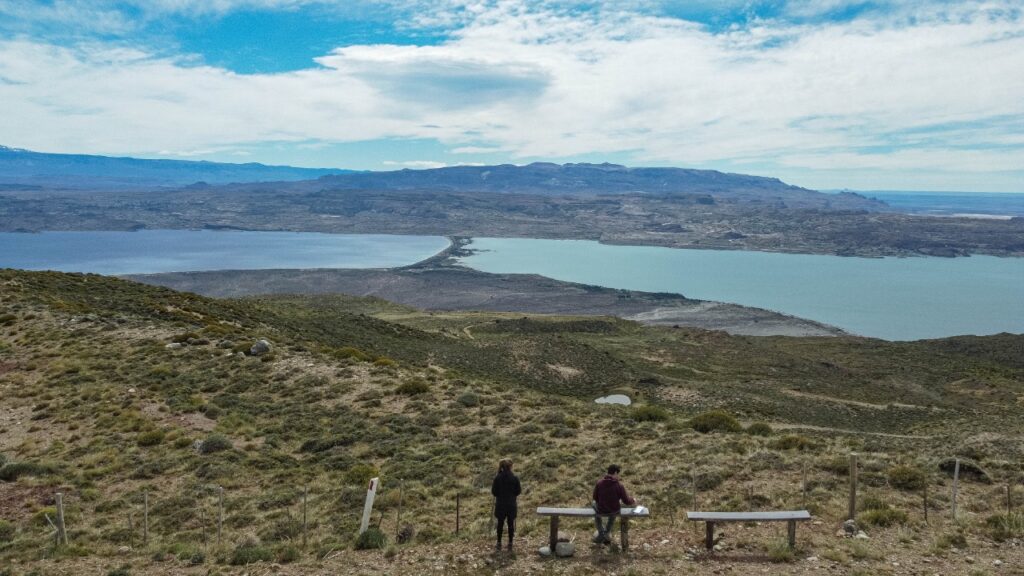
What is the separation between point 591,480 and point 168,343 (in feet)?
62.8

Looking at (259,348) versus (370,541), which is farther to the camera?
(259,348)

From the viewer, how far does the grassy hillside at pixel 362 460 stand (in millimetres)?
9422

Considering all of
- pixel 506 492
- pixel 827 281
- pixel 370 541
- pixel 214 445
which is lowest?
pixel 827 281

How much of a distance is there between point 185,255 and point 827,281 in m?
157

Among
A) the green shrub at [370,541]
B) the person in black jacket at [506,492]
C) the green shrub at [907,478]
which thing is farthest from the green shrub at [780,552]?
the green shrub at [370,541]

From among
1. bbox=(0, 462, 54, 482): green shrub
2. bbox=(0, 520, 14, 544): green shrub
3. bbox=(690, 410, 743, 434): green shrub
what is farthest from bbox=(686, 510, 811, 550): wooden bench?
bbox=(0, 462, 54, 482): green shrub

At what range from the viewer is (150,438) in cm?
1532

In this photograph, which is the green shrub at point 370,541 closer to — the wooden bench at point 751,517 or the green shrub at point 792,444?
the wooden bench at point 751,517

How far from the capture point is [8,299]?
29031 millimetres

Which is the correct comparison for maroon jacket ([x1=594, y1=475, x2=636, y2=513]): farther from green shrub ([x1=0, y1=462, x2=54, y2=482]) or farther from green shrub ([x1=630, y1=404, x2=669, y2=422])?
green shrub ([x1=0, y1=462, x2=54, y2=482])

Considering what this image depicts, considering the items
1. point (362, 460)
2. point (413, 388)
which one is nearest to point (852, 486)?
point (362, 460)

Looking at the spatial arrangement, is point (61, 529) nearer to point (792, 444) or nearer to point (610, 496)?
point (610, 496)

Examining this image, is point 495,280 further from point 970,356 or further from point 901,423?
point 901,423

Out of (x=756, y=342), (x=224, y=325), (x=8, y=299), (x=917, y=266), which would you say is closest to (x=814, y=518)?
(x=224, y=325)
